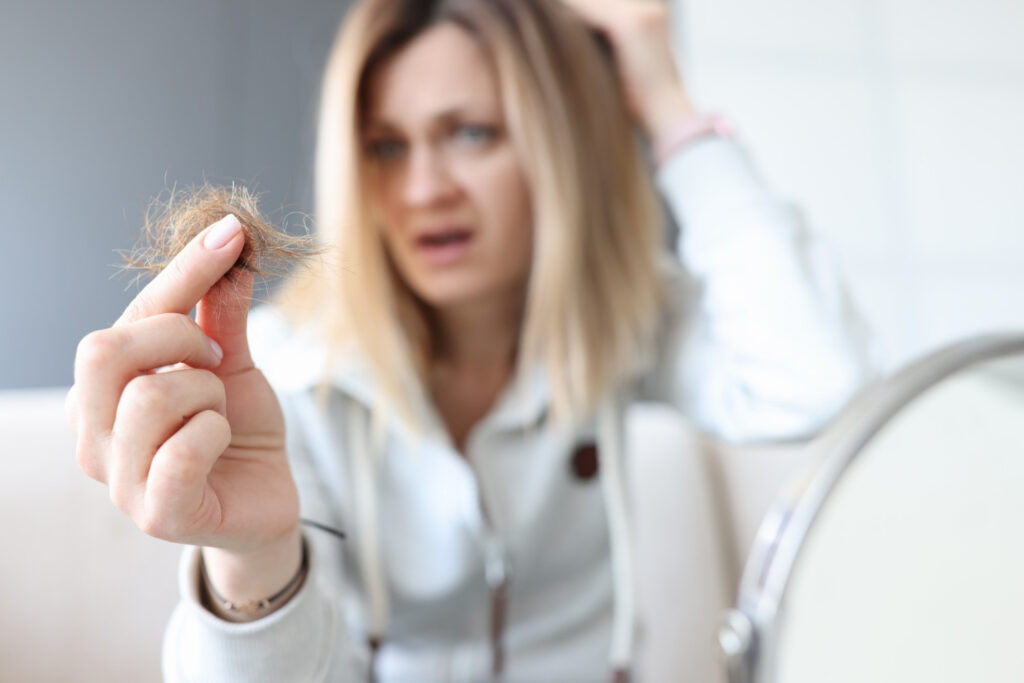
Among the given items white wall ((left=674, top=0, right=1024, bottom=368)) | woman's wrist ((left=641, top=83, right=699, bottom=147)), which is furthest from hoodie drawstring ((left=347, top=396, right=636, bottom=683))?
white wall ((left=674, top=0, right=1024, bottom=368))

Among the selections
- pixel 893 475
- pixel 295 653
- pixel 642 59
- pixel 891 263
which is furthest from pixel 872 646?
pixel 891 263

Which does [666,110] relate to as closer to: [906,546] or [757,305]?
[757,305]

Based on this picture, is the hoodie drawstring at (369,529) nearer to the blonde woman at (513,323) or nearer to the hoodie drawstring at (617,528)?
the blonde woman at (513,323)

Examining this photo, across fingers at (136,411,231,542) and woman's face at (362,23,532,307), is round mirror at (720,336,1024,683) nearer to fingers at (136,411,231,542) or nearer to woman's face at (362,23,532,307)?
fingers at (136,411,231,542)

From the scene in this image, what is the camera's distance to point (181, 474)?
0.16 metres

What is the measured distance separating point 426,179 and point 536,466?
0.20 metres

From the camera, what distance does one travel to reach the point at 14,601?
10.7 inches

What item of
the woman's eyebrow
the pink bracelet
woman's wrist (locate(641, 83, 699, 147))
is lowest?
the pink bracelet

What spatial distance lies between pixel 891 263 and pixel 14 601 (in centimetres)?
101

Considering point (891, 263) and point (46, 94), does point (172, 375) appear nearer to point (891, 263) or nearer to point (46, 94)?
point (46, 94)

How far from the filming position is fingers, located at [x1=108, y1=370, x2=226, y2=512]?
0.54 ft

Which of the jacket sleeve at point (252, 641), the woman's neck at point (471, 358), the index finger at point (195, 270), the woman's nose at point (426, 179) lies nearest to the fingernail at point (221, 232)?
the index finger at point (195, 270)

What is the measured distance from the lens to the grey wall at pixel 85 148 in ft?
0.68

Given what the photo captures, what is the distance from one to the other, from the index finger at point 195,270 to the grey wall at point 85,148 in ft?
0.09
